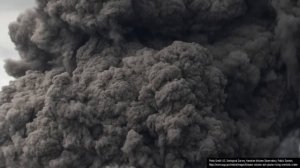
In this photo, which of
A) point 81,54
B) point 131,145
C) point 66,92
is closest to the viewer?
point 131,145

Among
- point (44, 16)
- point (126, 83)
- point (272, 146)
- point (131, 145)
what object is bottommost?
point (272, 146)

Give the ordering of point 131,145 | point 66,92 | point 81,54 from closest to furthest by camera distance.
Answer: point 131,145 < point 66,92 < point 81,54

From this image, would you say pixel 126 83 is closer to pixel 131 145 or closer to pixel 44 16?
pixel 131 145

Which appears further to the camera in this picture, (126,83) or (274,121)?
(274,121)

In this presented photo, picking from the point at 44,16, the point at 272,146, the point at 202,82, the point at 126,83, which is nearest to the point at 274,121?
the point at 272,146

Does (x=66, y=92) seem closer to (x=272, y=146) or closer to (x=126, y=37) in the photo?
(x=126, y=37)

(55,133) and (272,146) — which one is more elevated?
(55,133)
